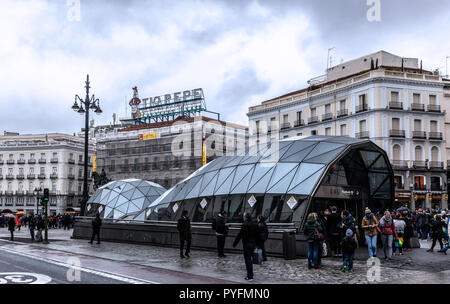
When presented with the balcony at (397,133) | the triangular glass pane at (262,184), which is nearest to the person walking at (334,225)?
the triangular glass pane at (262,184)

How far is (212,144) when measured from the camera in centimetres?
7800

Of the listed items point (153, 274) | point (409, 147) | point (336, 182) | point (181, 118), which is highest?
point (181, 118)

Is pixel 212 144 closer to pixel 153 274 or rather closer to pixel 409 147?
pixel 409 147

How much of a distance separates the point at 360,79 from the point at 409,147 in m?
A: 10.1

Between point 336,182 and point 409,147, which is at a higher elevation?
point 409,147

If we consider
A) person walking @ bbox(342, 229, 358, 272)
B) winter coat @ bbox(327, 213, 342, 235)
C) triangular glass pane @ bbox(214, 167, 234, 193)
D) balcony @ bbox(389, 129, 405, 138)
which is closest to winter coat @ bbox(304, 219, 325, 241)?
person walking @ bbox(342, 229, 358, 272)

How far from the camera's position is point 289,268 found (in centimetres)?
1420

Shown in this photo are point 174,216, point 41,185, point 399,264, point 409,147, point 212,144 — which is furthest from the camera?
point 41,185

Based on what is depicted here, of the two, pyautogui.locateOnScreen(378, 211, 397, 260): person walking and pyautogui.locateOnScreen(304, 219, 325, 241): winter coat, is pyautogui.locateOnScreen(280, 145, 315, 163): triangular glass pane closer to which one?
pyautogui.locateOnScreen(378, 211, 397, 260): person walking

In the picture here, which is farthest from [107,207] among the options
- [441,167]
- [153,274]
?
[441,167]

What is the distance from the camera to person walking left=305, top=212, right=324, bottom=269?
45.1ft

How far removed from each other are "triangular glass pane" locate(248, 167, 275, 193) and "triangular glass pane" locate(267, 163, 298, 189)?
0.23 metres

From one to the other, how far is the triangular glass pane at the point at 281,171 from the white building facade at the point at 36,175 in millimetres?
76670
